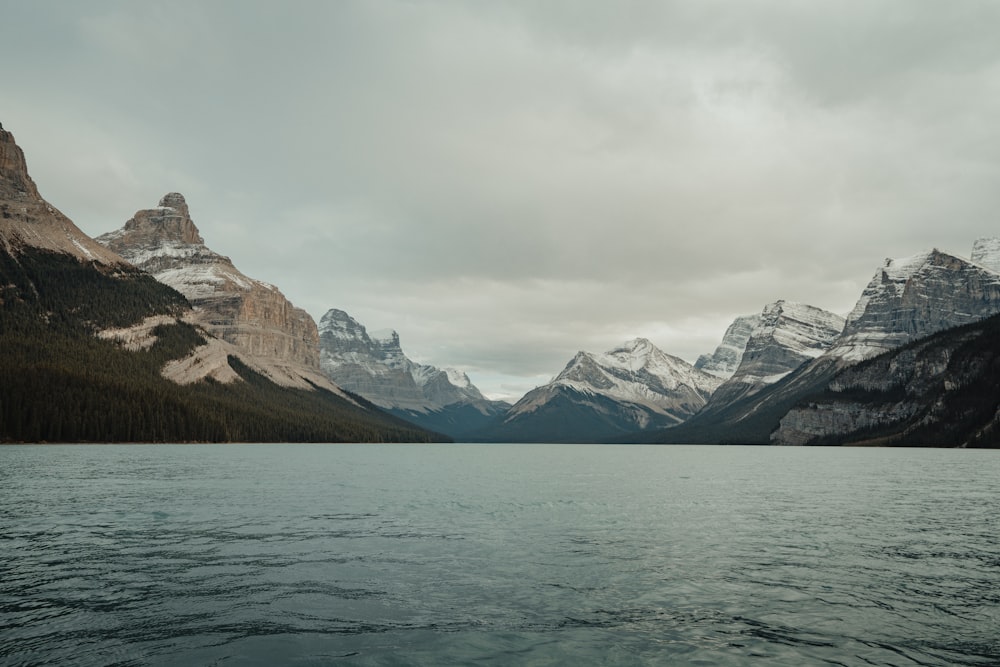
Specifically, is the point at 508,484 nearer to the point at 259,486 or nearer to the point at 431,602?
the point at 259,486

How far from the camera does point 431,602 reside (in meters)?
23.5

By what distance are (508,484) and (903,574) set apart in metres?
55.9

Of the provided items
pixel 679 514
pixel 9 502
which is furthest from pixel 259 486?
pixel 679 514

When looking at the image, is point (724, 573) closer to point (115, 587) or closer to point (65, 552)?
point (115, 587)

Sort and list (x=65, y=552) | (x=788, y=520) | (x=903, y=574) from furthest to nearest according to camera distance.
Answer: (x=788, y=520) → (x=65, y=552) → (x=903, y=574)

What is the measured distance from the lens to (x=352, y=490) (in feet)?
221

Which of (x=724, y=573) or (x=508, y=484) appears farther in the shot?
(x=508, y=484)

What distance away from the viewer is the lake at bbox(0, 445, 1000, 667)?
18.5 m

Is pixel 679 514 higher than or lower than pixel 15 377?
lower

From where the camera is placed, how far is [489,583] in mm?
26281

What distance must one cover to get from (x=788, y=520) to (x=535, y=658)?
34442mm

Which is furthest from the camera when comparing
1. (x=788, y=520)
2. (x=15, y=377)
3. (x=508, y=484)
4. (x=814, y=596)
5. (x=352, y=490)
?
(x=15, y=377)

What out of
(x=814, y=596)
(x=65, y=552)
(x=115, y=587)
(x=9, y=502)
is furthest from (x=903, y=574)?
(x=9, y=502)

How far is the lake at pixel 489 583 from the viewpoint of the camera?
729 inches
